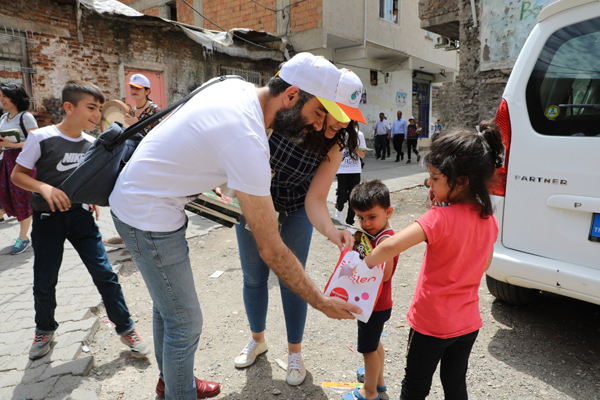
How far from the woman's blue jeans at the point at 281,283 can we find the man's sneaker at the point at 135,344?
738mm

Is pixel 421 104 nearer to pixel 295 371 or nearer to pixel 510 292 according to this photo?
pixel 510 292

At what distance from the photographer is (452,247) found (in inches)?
63.0

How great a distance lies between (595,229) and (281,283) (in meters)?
1.81

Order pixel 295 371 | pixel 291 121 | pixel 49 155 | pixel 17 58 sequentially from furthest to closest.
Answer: pixel 17 58
pixel 49 155
pixel 295 371
pixel 291 121

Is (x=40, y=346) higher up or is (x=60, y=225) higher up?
(x=60, y=225)

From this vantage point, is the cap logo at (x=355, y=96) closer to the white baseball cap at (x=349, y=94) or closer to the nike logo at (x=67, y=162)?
the white baseball cap at (x=349, y=94)

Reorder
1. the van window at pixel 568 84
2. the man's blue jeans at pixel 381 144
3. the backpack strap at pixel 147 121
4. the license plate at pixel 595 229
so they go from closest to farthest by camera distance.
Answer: the backpack strap at pixel 147 121 → the license plate at pixel 595 229 → the van window at pixel 568 84 → the man's blue jeans at pixel 381 144

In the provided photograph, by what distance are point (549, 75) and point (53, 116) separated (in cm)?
928

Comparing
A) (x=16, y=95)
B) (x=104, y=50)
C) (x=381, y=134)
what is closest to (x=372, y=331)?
(x=16, y=95)

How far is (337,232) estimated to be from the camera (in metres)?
1.99

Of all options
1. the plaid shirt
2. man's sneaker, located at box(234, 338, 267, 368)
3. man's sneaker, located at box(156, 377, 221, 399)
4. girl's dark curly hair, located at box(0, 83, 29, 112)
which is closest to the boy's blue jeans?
man's sneaker, located at box(156, 377, 221, 399)

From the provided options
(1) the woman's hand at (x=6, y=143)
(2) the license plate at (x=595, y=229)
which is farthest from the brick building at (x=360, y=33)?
(2) the license plate at (x=595, y=229)

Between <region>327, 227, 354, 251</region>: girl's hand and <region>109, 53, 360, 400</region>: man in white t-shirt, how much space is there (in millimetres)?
291

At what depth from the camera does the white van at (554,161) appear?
222cm
